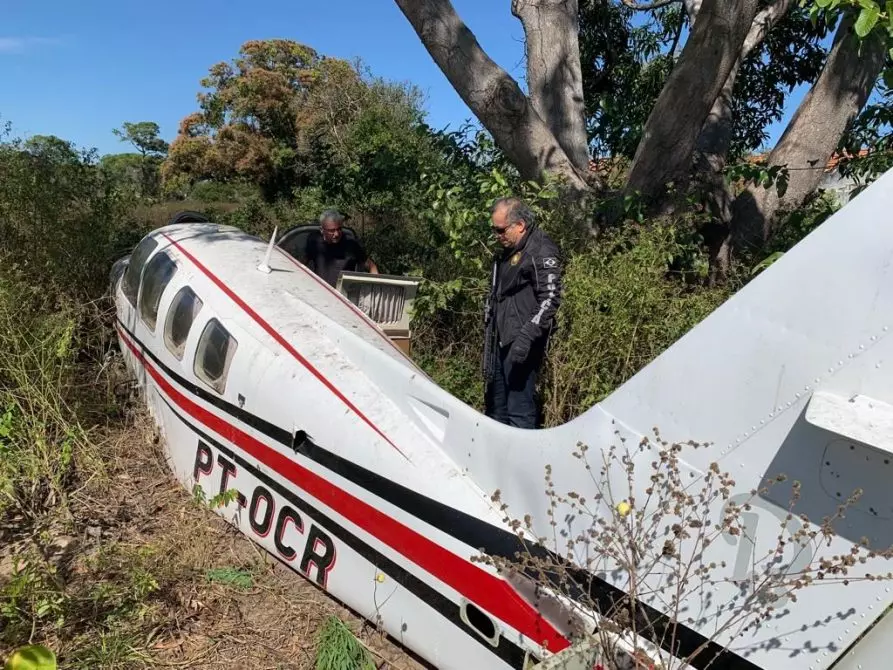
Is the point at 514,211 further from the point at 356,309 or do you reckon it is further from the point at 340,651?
the point at 340,651

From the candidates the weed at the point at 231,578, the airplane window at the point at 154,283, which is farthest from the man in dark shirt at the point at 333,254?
the weed at the point at 231,578

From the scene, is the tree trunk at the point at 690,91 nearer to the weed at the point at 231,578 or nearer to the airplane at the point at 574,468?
the airplane at the point at 574,468

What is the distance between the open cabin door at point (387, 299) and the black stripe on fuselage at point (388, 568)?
1.73 meters

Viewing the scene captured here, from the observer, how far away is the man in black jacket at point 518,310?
13.3 ft

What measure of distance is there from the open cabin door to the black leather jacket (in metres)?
1.10

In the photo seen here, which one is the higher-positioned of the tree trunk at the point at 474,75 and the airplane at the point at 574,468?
the tree trunk at the point at 474,75

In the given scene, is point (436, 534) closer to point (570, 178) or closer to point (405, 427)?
point (405, 427)

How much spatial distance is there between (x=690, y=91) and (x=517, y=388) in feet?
9.15

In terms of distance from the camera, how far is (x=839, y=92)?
554 centimetres

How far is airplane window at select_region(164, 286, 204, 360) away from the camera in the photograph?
427 cm

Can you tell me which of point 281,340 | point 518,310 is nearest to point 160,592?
point 281,340

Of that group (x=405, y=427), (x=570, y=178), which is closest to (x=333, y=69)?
(x=570, y=178)

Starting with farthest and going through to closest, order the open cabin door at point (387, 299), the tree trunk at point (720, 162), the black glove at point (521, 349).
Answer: the tree trunk at point (720, 162) < the open cabin door at point (387, 299) < the black glove at point (521, 349)

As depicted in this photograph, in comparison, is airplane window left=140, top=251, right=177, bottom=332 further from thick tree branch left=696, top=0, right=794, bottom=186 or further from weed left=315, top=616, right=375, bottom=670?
thick tree branch left=696, top=0, right=794, bottom=186
